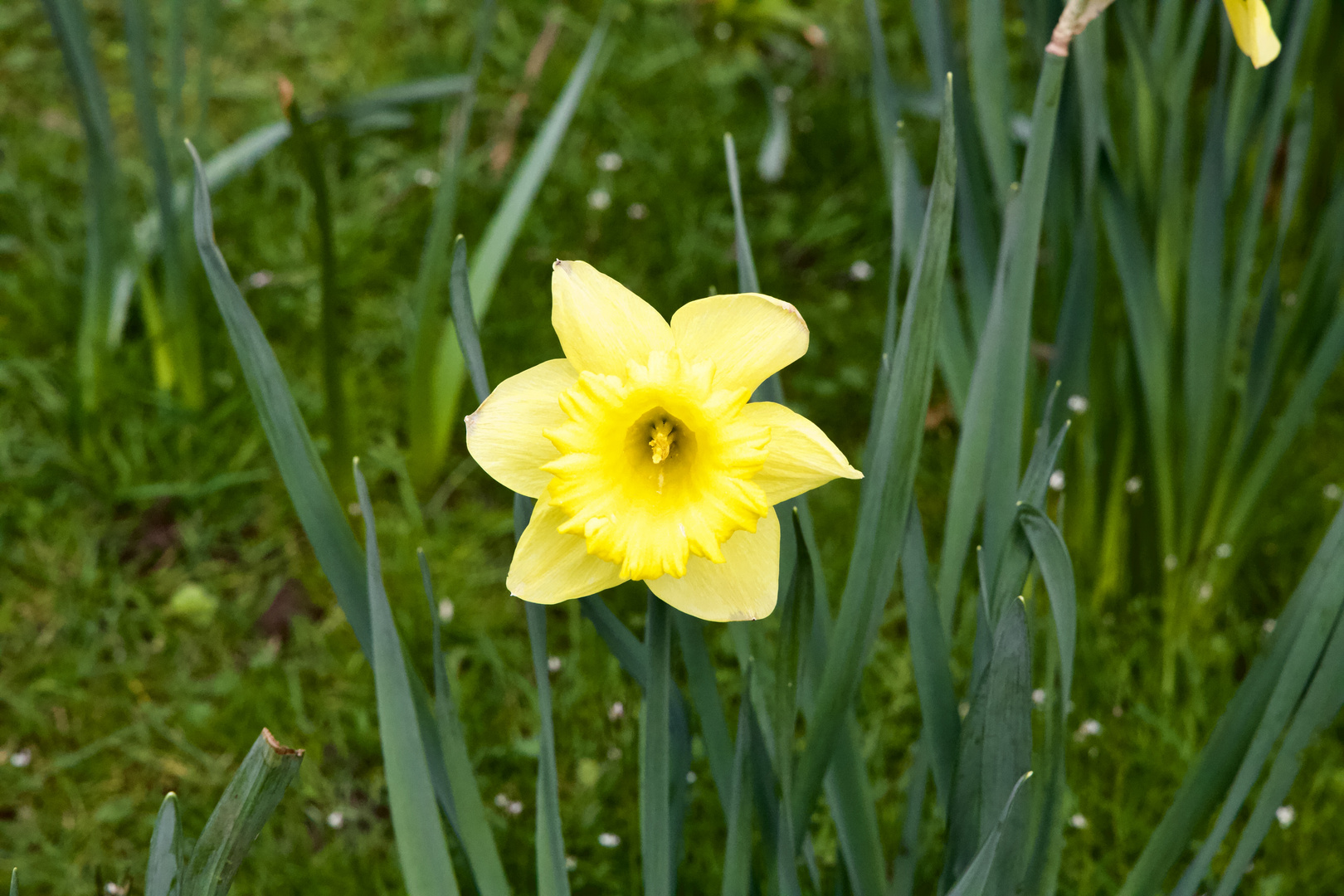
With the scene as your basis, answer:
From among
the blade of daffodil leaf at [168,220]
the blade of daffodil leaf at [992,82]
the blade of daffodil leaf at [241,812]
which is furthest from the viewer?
the blade of daffodil leaf at [168,220]

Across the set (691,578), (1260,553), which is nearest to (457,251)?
(691,578)

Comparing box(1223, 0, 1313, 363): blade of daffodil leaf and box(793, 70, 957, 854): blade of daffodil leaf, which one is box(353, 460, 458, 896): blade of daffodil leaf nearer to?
box(793, 70, 957, 854): blade of daffodil leaf

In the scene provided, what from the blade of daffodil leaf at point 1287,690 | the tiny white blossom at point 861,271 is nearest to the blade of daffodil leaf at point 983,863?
the blade of daffodil leaf at point 1287,690

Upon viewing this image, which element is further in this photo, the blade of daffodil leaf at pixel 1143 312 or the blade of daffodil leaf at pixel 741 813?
the blade of daffodil leaf at pixel 1143 312

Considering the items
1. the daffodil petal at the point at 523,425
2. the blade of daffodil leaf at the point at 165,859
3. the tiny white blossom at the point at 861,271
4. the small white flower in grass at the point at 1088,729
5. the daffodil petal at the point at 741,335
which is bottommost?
the small white flower in grass at the point at 1088,729

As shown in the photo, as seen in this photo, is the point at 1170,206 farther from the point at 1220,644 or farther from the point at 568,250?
the point at 568,250

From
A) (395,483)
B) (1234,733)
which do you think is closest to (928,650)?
(1234,733)

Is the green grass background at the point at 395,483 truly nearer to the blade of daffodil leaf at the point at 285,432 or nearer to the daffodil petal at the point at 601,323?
the blade of daffodil leaf at the point at 285,432
